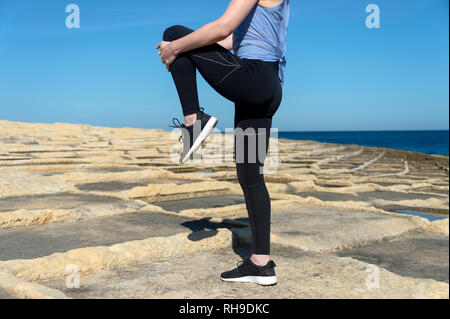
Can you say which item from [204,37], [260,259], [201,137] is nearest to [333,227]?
[260,259]

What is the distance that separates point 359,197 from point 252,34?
3.92 metres

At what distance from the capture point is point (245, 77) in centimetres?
177

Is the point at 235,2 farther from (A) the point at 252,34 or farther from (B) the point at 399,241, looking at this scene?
(B) the point at 399,241

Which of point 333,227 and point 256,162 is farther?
point 333,227

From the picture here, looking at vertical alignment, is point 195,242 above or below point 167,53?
below

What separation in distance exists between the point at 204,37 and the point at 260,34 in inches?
10.2

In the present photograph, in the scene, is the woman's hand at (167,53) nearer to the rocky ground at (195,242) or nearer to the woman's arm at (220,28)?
the woman's arm at (220,28)

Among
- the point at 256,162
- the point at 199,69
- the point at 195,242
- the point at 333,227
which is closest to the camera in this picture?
the point at 199,69

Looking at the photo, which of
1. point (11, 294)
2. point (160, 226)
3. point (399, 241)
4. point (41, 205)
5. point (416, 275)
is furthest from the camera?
point (41, 205)

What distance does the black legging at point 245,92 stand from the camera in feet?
5.88

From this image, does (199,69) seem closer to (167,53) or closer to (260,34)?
(167,53)

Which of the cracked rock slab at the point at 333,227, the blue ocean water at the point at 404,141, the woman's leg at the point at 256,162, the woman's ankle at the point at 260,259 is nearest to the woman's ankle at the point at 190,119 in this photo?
the woman's leg at the point at 256,162

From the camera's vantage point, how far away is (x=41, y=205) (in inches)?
139

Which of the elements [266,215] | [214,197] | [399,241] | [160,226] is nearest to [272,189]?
[214,197]
